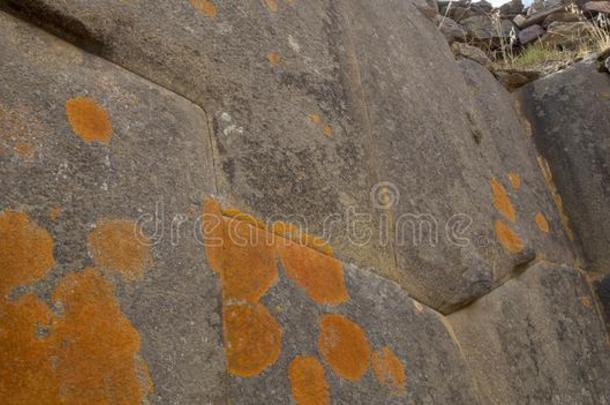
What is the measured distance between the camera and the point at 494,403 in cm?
175

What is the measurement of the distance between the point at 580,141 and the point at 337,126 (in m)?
1.51

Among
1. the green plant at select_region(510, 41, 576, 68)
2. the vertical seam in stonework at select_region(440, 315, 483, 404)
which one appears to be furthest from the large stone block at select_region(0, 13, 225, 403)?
the green plant at select_region(510, 41, 576, 68)

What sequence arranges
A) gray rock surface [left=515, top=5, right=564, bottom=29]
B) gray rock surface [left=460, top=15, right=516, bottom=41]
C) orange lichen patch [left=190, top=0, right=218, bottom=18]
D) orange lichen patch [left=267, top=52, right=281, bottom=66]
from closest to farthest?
orange lichen patch [left=190, top=0, right=218, bottom=18] < orange lichen patch [left=267, top=52, right=281, bottom=66] < gray rock surface [left=460, top=15, right=516, bottom=41] < gray rock surface [left=515, top=5, right=564, bottom=29]

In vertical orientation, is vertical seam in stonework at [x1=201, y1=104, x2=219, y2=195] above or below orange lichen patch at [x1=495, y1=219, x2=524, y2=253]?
above

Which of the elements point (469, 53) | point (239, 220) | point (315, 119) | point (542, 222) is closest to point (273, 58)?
point (315, 119)

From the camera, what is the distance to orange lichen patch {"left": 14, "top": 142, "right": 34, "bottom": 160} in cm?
111

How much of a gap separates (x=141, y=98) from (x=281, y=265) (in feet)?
1.47

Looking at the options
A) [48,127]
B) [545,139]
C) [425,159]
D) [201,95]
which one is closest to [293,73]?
[201,95]

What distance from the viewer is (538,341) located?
2.06 m

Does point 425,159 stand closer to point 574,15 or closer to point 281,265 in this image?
point 281,265

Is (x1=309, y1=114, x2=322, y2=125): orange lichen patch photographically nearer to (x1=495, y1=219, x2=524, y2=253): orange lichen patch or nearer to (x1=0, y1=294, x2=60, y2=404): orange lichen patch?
(x1=495, y1=219, x2=524, y2=253): orange lichen patch

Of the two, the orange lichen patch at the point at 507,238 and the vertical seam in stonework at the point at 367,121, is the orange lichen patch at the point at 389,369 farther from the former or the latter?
the orange lichen patch at the point at 507,238

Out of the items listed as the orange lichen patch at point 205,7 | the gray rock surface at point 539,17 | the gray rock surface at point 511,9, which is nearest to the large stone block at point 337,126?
the orange lichen patch at point 205,7

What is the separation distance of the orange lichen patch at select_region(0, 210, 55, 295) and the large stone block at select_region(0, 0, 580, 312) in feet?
1.43
